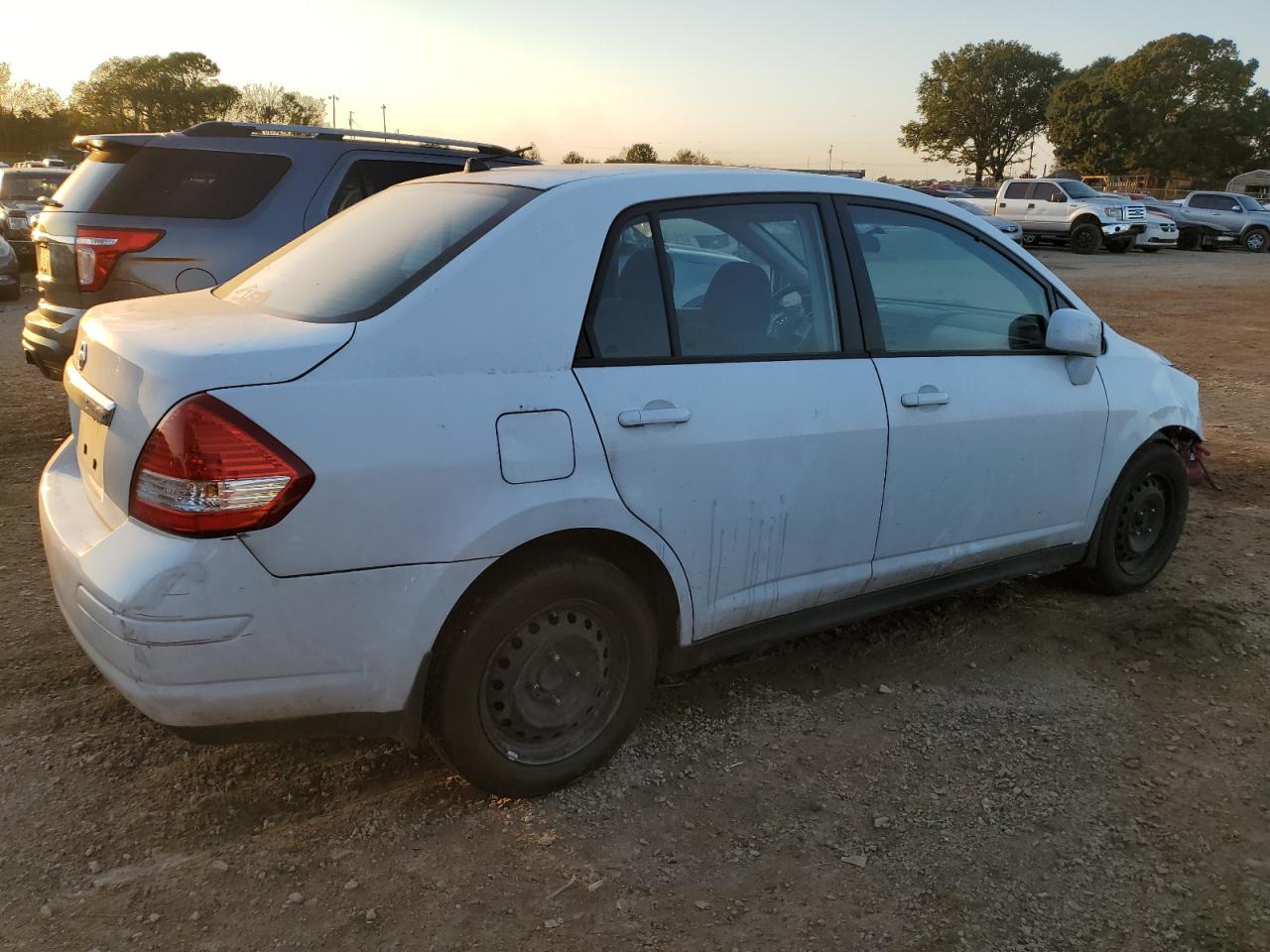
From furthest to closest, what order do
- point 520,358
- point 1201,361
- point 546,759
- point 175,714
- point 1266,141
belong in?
1. point 1266,141
2. point 1201,361
3. point 546,759
4. point 520,358
5. point 175,714

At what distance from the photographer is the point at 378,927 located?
95.6 inches

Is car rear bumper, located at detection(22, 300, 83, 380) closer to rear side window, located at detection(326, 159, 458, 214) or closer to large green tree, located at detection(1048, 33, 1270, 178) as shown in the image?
rear side window, located at detection(326, 159, 458, 214)

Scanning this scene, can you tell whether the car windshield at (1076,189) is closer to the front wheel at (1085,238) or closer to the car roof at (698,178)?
the front wheel at (1085,238)

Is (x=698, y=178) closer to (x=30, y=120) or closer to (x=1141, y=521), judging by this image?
(x=1141, y=521)

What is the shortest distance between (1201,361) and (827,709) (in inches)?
370

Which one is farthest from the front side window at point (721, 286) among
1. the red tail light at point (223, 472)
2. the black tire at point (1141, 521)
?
the black tire at point (1141, 521)

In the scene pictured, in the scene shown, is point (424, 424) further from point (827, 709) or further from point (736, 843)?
point (827, 709)

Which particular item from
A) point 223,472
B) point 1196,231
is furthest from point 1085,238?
point 223,472

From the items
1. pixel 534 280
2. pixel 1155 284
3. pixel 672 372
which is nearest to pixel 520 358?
pixel 534 280

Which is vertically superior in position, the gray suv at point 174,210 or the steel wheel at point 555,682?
the gray suv at point 174,210

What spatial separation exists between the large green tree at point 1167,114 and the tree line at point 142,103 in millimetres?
53227

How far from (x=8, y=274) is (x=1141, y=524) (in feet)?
48.7

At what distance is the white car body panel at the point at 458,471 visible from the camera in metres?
2.38

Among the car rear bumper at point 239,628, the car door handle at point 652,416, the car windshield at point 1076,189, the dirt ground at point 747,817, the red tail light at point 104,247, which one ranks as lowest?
the dirt ground at point 747,817
